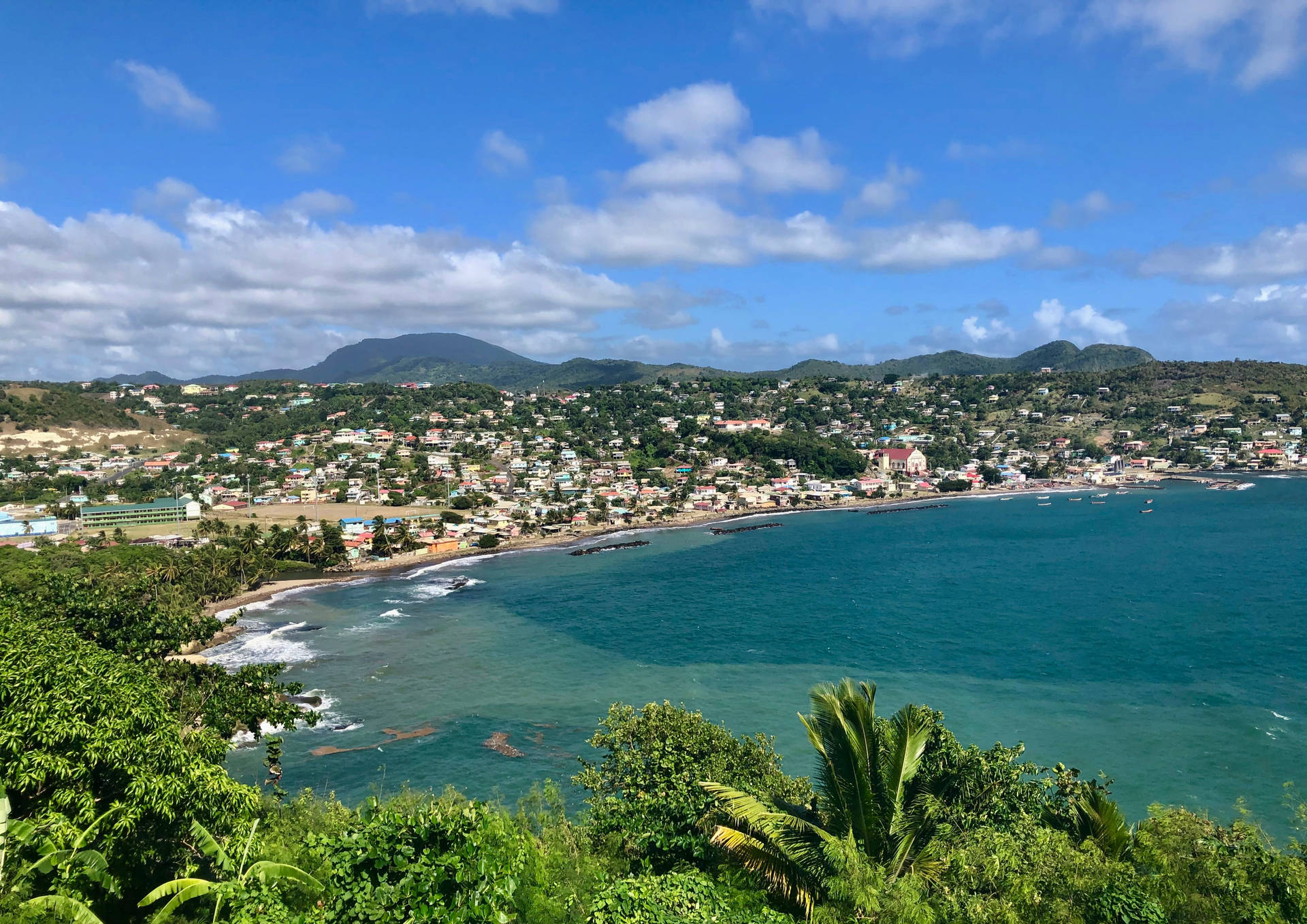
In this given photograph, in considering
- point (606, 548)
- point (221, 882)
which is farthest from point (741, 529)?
point (221, 882)

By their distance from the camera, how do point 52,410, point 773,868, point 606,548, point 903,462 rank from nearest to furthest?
point 773,868 → point 606,548 → point 52,410 → point 903,462

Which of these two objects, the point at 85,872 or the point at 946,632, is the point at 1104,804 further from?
the point at 946,632

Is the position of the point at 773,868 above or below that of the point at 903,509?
above

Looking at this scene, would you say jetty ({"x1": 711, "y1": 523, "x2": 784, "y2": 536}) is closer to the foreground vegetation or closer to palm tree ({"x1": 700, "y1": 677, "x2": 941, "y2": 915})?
the foreground vegetation

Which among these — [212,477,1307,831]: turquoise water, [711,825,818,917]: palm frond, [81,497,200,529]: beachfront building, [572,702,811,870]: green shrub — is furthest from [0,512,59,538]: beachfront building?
[711,825,818,917]: palm frond

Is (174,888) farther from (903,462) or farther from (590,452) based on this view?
(903,462)

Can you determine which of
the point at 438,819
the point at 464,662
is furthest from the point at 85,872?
the point at 464,662

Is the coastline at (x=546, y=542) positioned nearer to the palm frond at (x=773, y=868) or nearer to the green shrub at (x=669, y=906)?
the palm frond at (x=773, y=868)

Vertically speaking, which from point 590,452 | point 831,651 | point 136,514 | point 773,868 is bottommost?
point 831,651
